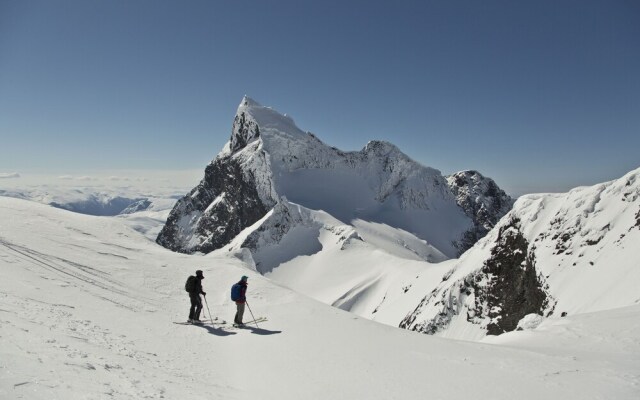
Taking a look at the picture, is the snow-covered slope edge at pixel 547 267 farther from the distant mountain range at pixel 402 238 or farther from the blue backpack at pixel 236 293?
the blue backpack at pixel 236 293

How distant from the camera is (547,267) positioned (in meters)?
36.3

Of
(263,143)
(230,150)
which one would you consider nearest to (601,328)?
(263,143)

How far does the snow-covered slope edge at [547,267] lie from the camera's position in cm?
2872

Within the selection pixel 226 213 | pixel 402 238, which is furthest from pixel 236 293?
pixel 226 213

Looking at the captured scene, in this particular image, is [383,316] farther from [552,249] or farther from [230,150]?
[230,150]

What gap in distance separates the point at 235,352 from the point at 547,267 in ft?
110

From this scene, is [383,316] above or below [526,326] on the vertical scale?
below

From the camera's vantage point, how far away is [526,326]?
56.2 feet

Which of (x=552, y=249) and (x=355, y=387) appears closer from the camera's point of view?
(x=355, y=387)

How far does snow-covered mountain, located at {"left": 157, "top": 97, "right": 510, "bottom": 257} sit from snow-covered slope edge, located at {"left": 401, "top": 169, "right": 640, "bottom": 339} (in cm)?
9317

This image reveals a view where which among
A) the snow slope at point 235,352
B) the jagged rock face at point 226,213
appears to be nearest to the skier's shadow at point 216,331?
the snow slope at point 235,352

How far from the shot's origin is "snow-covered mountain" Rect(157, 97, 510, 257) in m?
154

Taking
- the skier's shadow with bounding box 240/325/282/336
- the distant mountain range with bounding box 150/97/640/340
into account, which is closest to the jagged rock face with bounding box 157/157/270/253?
the distant mountain range with bounding box 150/97/640/340

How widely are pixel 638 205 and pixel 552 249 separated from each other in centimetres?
781
